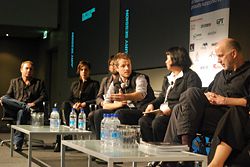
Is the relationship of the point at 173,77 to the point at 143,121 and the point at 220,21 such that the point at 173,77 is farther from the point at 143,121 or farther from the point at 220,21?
the point at 220,21

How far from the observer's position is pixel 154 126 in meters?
3.87

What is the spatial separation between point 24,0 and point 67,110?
5.21 meters

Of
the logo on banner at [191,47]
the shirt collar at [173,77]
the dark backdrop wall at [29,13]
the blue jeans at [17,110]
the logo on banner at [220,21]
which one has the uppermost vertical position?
the dark backdrop wall at [29,13]

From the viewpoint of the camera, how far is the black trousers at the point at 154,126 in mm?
3861

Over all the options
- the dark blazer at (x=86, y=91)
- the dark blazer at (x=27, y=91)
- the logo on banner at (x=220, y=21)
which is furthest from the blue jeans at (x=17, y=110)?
the logo on banner at (x=220, y=21)

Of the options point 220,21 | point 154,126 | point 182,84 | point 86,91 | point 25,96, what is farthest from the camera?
point 25,96

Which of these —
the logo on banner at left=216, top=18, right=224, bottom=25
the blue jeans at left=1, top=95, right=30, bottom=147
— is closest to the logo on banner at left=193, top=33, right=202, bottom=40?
the logo on banner at left=216, top=18, right=224, bottom=25

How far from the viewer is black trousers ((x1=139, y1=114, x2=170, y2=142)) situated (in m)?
3.86

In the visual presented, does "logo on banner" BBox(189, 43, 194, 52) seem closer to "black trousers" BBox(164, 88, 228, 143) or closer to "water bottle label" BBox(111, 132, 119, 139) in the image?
"black trousers" BBox(164, 88, 228, 143)

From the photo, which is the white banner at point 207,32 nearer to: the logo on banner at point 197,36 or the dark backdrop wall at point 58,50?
the logo on banner at point 197,36

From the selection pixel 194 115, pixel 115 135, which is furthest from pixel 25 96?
pixel 115 135

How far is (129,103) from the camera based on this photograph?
15.3 ft

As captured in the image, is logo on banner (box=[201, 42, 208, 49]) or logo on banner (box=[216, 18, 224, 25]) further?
logo on banner (box=[201, 42, 208, 49])

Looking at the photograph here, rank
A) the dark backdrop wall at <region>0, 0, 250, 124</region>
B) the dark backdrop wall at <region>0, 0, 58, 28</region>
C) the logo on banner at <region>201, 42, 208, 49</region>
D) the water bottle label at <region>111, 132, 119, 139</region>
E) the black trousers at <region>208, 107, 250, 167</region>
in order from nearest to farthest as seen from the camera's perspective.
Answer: the water bottle label at <region>111, 132, 119, 139</region> < the black trousers at <region>208, 107, 250, 167</region> < the dark backdrop wall at <region>0, 0, 250, 124</region> < the logo on banner at <region>201, 42, 208, 49</region> < the dark backdrop wall at <region>0, 0, 58, 28</region>
